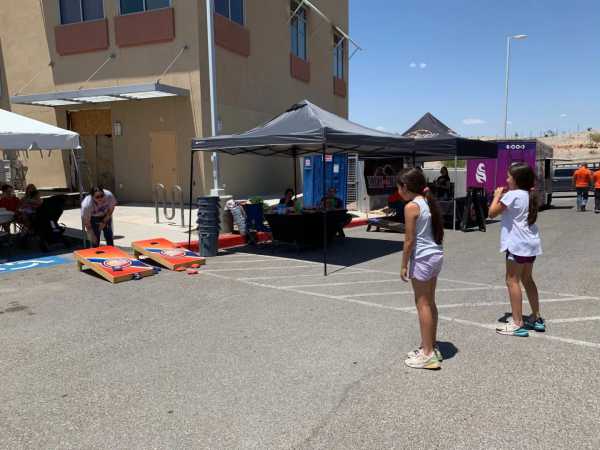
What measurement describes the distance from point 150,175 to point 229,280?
36.9 feet

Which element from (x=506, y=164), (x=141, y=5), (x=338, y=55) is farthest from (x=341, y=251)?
(x=338, y=55)

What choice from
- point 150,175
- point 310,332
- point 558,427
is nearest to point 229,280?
point 310,332

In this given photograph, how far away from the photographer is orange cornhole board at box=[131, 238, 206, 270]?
8.38 m

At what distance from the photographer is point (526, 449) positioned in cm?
290

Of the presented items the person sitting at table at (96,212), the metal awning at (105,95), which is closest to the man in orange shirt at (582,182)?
the metal awning at (105,95)

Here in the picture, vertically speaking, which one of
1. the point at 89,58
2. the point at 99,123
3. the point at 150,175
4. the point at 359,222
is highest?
the point at 89,58

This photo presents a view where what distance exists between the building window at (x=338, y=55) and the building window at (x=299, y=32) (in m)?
4.43

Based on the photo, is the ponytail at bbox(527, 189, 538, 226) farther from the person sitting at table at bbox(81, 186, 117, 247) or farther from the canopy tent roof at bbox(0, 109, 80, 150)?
the canopy tent roof at bbox(0, 109, 80, 150)

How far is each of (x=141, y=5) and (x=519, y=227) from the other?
1604 cm

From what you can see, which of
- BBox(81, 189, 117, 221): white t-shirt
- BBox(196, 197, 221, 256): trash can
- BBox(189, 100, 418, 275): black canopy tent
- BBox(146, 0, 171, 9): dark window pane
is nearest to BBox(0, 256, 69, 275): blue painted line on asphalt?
BBox(81, 189, 117, 221): white t-shirt

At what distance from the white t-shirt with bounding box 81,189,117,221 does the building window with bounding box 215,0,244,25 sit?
1025 cm

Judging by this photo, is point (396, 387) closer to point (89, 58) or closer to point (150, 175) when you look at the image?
point (150, 175)

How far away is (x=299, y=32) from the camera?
2433cm

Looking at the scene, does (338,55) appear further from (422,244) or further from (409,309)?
(422,244)
